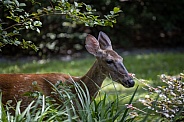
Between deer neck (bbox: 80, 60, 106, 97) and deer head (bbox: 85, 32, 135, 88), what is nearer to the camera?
deer head (bbox: 85, 32, 135, 88)

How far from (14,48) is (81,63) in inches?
83.6

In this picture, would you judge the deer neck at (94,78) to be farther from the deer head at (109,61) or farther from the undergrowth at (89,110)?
the undergrowth at (89,110)

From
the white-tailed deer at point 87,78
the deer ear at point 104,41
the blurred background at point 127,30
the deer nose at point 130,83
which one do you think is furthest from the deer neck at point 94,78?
the blurred background at point 127,30

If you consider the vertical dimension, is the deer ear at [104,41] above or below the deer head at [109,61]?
above

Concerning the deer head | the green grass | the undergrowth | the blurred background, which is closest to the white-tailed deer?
the deer head

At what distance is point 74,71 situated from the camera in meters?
11.0

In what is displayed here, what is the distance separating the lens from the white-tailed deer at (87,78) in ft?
18.6

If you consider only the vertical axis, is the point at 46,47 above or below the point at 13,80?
below

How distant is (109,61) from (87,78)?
34cm

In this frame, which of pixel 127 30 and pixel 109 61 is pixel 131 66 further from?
pixel 109 61

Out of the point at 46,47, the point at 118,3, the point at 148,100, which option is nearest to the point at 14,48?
the point at 46,47

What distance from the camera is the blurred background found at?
1368 cm

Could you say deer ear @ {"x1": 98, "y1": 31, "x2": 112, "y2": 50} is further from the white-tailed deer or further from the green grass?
the green grass

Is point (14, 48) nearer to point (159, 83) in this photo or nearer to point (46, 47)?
point (46, 47)
